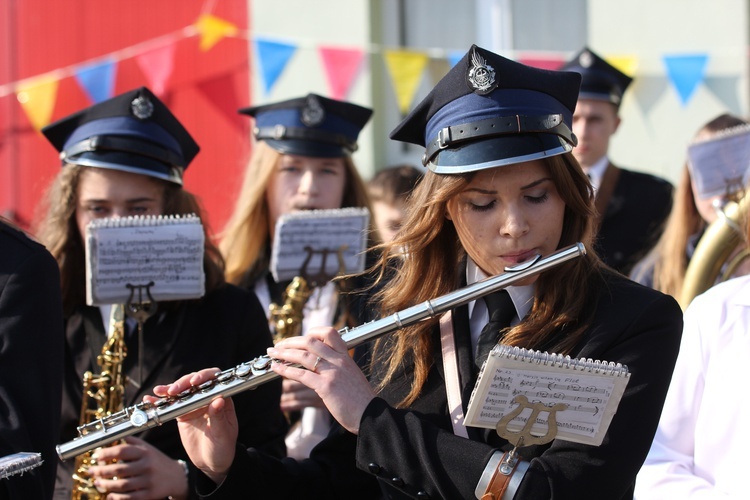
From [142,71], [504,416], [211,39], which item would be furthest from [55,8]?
[504,416]

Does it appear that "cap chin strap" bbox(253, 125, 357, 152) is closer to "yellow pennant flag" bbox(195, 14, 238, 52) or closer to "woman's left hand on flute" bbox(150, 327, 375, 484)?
"woman's left hand on flute" bbox(150, 327, 375, 484)

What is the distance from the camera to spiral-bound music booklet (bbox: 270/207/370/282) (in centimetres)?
418

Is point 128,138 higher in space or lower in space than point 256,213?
higher

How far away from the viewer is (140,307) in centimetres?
357

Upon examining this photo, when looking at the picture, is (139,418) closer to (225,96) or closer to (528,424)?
(528,424)

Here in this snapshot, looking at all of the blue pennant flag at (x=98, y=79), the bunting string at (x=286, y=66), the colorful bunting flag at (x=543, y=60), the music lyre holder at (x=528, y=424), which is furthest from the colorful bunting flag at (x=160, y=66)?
the music lyre holder at (x=528, y=424)

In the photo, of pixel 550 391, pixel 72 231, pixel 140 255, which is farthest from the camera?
pixel 72 231

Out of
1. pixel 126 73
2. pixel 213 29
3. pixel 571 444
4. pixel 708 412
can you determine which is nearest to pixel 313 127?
pixel 708 412

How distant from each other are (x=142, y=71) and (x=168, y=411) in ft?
19.6

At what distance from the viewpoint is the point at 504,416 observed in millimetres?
2279

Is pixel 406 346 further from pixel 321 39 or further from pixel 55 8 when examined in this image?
pixel 55 8

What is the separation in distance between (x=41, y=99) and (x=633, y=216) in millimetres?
5033

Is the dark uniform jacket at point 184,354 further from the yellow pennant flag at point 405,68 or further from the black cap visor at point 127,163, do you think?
the yellow pennant flag at point 405,68

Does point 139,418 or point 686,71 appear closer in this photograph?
point 139,418
